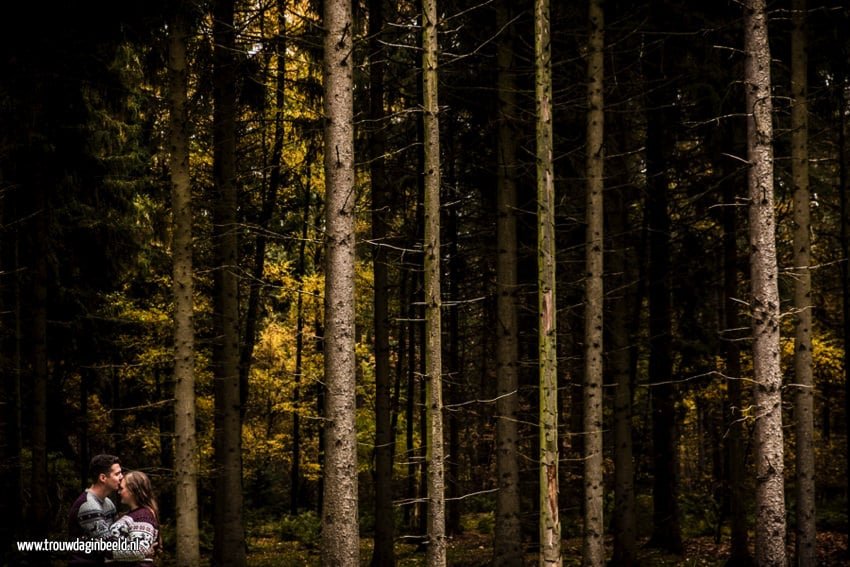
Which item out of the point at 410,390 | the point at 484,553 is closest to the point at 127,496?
the point at 484,553

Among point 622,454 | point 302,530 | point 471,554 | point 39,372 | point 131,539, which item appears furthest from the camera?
point 302,530

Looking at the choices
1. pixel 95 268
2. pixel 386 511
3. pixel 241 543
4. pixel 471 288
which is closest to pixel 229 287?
pixel 241 543

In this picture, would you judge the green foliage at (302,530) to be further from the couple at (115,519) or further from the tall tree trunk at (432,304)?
the couple at (115,519)

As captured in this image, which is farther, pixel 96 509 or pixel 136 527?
pixel 96 509

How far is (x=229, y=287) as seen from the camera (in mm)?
13594

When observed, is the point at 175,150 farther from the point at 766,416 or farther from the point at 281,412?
the point at 281,412

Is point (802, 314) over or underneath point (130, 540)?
over

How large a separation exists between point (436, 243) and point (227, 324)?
224 inches

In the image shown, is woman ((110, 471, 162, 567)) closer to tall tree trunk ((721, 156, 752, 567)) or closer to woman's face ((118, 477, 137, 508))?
woman's face ((118, 477, 137, 508))

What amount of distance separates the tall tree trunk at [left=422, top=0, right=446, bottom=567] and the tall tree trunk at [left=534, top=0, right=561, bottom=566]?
150 cm

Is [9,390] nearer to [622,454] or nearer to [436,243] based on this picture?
[436,243]

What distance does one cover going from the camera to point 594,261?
1168 centimetres

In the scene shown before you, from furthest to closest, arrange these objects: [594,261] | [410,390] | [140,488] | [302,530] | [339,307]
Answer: [302,530] → [410,390] → [594,261] → [339,307] → [140,488]

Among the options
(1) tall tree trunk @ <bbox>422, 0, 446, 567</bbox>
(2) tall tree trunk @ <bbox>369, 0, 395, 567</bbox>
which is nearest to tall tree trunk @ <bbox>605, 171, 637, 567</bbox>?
(2) tall tree trunk @ <bbox>369, 0, 395, 567</bbox>
